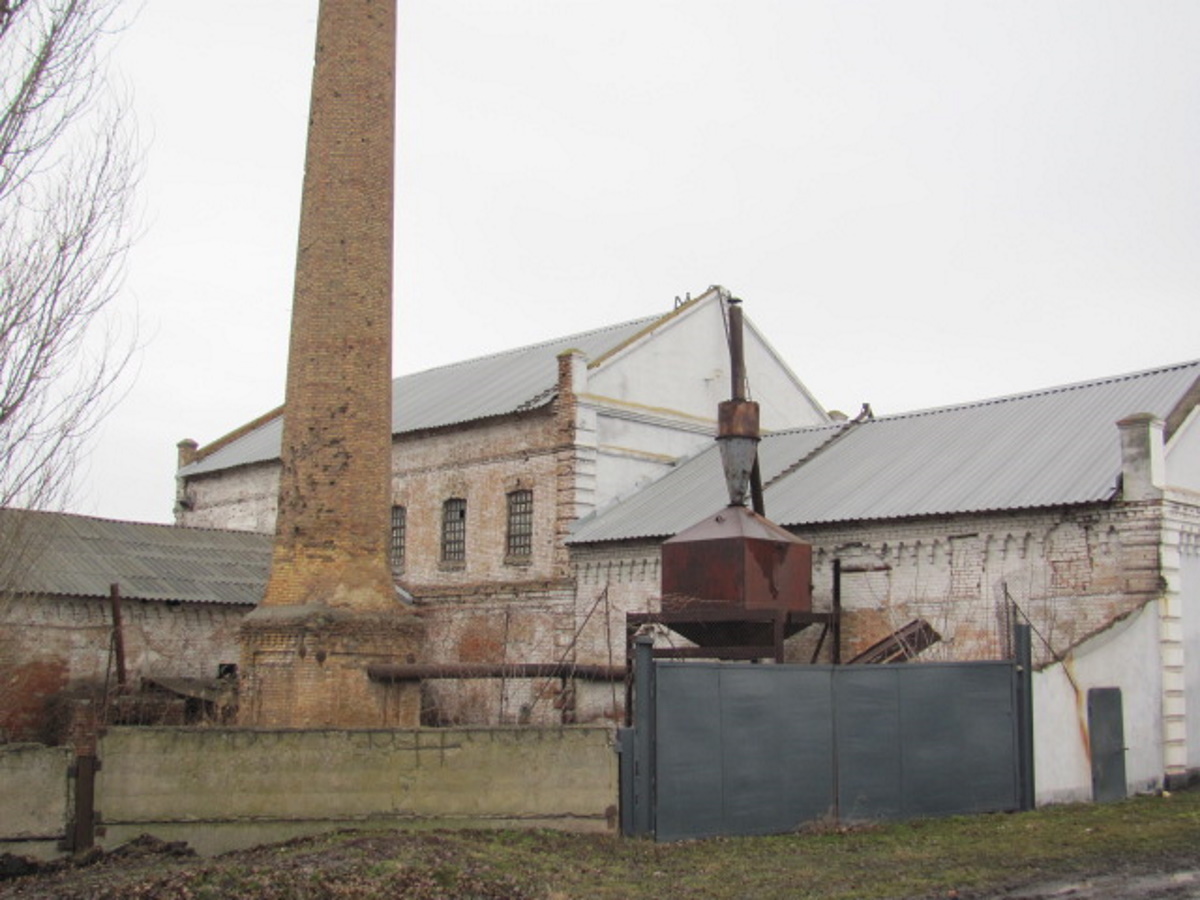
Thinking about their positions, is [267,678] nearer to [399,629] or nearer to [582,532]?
[399,629]

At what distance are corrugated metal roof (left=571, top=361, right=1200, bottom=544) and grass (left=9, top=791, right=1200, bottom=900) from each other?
617 cm

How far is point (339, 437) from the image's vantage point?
16.7 m

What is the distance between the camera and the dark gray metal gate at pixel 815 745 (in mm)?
12609

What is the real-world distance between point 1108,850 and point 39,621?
17.0 metres

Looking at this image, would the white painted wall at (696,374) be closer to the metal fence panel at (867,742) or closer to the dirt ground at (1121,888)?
the metal fence panel at (867,742)

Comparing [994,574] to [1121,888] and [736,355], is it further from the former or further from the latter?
[1121,888]

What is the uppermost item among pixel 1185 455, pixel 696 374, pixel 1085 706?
pixel 696 374

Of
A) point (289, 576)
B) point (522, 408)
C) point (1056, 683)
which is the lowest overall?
point (1056, 683)

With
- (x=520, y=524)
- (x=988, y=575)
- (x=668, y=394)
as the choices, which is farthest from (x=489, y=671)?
(x=668, y=394)

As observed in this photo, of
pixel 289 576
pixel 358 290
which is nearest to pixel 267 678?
pixel 289 576

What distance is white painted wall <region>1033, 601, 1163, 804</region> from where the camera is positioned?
1527cm

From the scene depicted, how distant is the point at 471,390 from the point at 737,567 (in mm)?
12527

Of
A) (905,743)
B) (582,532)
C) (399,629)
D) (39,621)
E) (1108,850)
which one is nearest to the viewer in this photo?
(1108,850)

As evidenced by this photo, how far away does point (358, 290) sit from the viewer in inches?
674
